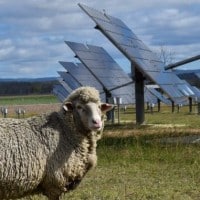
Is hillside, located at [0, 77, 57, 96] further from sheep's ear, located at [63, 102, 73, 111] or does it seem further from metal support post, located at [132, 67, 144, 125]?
sheep's ear, located at [63, 102, 73, 111]

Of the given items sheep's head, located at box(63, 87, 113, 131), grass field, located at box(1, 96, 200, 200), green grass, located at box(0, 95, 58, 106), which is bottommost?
green grass, located at box(0, 95, 58, 106)

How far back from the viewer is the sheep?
23.4 feet

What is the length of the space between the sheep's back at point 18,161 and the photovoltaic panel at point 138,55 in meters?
16.0

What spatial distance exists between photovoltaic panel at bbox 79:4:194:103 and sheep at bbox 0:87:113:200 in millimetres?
15568

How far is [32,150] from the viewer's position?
7.31 m

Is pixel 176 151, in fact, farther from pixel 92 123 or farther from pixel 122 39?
pixel 122 39

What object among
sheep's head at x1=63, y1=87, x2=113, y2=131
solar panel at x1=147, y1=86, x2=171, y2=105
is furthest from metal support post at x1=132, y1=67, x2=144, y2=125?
solar panel at x1=147, y1=86, x2=171, y2=105

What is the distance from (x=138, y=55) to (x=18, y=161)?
18.9 metres

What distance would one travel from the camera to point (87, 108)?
753 cm

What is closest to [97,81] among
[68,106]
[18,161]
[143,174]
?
[143,174]

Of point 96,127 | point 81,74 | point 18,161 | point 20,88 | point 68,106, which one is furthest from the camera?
point 20,88

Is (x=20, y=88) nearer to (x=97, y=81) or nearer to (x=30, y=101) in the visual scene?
(x=30, y=101)

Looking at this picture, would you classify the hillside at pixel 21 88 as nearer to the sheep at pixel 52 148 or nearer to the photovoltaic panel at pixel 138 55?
the photovoltaic panel at pixel 138 55

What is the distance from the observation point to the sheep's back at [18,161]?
7.07 m
